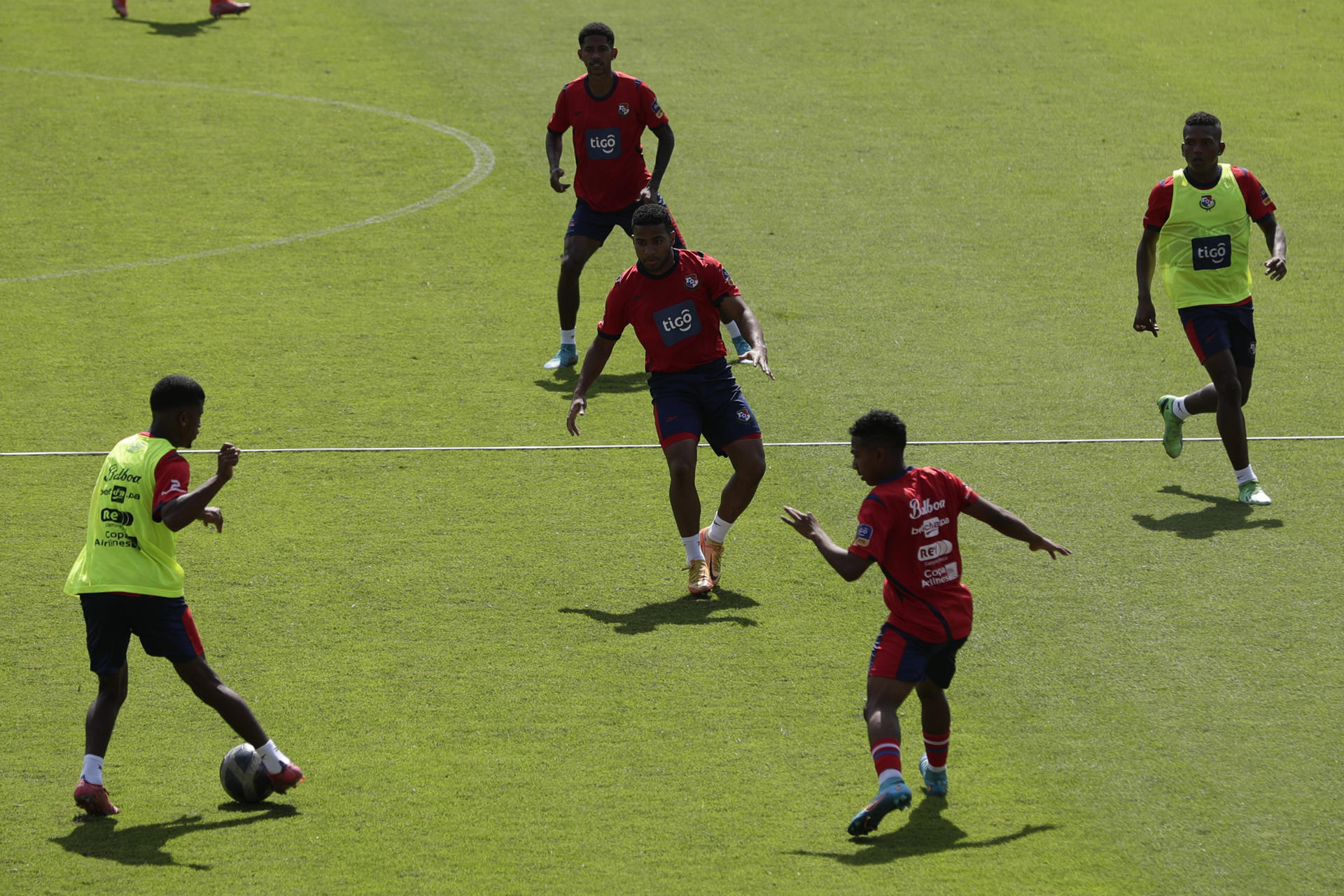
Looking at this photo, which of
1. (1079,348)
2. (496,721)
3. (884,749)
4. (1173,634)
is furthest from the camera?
(1079,348)

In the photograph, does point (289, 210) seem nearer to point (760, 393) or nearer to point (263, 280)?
point (263, 280)

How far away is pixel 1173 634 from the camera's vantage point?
8.64 meters

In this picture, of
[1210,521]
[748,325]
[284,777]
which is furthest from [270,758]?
[1210,521]

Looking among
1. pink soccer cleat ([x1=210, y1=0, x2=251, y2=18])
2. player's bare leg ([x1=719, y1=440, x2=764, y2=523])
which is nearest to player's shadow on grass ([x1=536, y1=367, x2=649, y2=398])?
player's bare leg ([x1=719, y1=440, x2=764, y2=523])

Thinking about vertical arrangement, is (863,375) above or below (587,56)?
below

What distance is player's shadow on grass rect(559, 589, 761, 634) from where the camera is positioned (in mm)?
8961

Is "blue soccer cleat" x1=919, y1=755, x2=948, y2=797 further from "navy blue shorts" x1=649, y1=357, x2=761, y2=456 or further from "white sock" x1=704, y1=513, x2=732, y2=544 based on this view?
"navy blue shorts" x1=649, y1=357, x2=761, y2=456

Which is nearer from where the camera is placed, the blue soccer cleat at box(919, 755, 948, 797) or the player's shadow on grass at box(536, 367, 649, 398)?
the blue soccer cleat at box(919, 755, 948, 797)

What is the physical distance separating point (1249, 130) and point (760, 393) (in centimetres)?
922

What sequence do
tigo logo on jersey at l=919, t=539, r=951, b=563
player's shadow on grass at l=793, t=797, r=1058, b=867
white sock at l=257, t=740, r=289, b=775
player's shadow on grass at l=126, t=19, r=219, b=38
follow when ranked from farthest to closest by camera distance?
1. player's shadow on grass at l=126, t=19, r=219, b=38
2. white sock at l=257, t=740, r=289, b=775
3. tigo logo on jersey at l=919, t=539, r=951, b=563
4. player's shadow on grass at l=793, t=797, r=1058, b=867

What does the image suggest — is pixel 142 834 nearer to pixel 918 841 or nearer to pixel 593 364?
pixel 918 841

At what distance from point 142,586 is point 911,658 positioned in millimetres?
3444

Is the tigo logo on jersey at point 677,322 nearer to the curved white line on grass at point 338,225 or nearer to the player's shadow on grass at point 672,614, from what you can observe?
the player's shadow on grass at point 672,614

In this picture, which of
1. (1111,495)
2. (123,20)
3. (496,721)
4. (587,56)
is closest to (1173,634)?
(1111,495)
